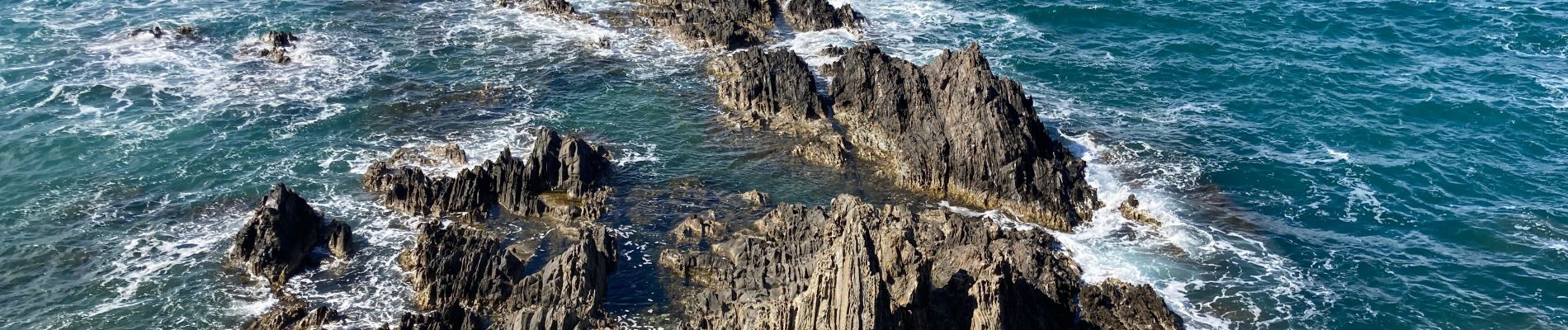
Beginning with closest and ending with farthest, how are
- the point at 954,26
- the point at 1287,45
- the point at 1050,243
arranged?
the point at 1050,243
the point at 1287,45
the point at 954,26

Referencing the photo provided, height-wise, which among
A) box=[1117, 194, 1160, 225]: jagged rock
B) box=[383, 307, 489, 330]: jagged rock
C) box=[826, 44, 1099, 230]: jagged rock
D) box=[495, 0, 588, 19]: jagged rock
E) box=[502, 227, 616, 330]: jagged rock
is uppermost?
box=[495, 0, 588, 19]: jagged rock

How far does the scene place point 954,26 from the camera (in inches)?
3752

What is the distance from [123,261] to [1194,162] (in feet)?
199

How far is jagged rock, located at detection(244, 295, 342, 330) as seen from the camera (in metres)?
50.5

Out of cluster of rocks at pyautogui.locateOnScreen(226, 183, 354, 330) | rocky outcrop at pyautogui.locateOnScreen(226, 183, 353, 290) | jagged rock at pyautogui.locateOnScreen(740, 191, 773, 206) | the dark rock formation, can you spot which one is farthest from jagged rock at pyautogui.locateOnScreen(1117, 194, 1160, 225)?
rocky outcrop at pyautogui.locateOnScreen(226, 183, 353, 290)

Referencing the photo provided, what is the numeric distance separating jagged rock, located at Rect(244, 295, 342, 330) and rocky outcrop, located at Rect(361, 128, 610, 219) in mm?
10884

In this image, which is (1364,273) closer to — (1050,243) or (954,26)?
(1050,243)

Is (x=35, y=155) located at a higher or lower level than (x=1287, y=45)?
lower

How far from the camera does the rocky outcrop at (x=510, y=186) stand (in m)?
62.0

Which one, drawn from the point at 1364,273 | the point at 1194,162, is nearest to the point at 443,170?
the point at 1194,162

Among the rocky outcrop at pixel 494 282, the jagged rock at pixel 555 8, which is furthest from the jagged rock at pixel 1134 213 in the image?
the jagged rock at pixel 555 8

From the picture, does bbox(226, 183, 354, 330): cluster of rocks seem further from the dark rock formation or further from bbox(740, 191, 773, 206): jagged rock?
the dark rock formation

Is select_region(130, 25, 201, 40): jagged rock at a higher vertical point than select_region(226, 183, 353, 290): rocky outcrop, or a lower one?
higher

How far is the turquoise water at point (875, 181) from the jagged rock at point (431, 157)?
121cm
